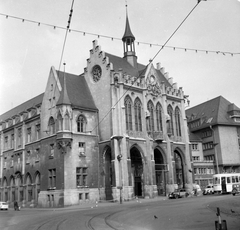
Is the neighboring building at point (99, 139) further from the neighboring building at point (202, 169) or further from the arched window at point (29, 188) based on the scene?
the neighboring building at point (202, 169)

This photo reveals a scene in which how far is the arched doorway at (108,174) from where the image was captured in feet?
145

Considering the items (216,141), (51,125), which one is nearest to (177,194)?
(51,125)

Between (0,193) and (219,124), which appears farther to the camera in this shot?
(219,124)

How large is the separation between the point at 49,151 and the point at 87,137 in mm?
5574

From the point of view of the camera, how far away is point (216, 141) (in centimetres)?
6312

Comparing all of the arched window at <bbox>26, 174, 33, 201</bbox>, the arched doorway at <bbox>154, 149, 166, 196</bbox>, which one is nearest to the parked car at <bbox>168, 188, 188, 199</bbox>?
the arched doorway at <bbox>154, 149, 166, 196</bbox>

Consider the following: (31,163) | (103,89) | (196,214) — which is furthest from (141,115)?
(196,214)

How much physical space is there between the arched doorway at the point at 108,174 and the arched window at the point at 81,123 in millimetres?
4620

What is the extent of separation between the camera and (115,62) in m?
50.7

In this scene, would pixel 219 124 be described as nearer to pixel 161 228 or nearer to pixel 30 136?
pixel 30 136

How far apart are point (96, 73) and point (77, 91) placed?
4.36m

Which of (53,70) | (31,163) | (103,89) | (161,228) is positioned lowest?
(161,228)

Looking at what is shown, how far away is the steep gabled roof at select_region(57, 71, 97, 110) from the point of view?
4481cm

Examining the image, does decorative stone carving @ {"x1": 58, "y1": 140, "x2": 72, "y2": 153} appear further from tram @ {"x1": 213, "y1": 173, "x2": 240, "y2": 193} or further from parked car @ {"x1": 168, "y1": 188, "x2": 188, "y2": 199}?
tram @ {"x1": 213, "y1": 173, "x2": 240, "y2": 193}
